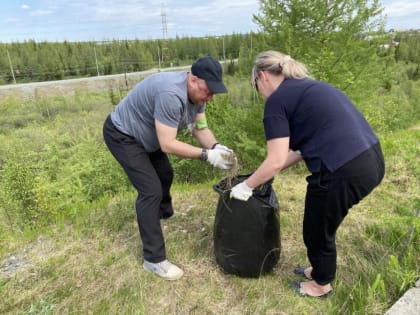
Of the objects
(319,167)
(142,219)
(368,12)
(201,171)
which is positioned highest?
(368,12)

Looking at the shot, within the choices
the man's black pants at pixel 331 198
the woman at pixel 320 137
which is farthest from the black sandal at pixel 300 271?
the woman at pixel 320 137

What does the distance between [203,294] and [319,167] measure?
115 cm

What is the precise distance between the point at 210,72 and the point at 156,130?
518mm

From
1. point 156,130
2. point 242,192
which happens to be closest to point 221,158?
point 242,192

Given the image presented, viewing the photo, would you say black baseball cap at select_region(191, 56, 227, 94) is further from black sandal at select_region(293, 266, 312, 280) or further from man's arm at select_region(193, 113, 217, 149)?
black sandal at select_region(293, 266, 312, 280)

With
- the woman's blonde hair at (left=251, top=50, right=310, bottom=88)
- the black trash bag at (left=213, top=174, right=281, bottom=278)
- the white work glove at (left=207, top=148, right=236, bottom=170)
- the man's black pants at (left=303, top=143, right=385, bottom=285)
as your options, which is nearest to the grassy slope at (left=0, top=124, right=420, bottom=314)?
the black trash bag at (left=213, top=174, right=281, bottom=278)

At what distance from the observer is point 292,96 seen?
1670mm

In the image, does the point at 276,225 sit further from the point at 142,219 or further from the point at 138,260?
the point at 138,260

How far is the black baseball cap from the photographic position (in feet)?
6.58

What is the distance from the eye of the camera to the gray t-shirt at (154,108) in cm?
206

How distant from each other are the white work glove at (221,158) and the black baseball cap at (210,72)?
438mm

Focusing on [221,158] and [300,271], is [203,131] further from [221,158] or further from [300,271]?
[300,271]

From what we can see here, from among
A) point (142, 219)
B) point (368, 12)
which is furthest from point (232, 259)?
point (368, 12)

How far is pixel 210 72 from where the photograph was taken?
2.01 meters
